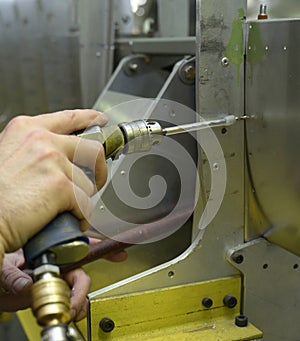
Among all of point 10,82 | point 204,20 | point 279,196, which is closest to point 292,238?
point 279,196

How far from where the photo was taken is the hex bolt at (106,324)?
0.77m

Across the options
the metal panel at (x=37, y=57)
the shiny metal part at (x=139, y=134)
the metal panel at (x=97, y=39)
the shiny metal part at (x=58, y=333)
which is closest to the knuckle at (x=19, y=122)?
the shiny metal part at (x=139, y=134)

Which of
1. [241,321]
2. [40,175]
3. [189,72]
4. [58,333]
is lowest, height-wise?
[241,321]

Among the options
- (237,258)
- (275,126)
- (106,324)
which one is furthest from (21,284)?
(275,126)

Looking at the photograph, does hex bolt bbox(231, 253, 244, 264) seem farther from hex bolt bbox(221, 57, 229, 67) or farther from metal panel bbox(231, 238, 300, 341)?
→ hex bolt bbox(221, 57, 229, 67)

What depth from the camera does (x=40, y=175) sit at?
55 cm

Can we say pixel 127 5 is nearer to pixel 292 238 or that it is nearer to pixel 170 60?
pixel 170 60

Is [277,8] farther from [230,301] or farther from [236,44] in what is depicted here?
[230,301]

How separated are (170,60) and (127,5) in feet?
1.41

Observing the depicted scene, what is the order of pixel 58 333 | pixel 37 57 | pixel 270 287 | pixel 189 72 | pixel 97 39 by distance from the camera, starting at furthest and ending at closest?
A: pixel 37 57 < pixel 97 39 < pixel 189 72 < pixel 270 287 < pixel 58 333

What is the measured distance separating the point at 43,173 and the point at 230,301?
0.44 meters

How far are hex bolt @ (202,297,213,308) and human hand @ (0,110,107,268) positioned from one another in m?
0.32

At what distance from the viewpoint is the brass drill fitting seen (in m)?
0.49

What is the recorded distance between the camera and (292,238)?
79cm
